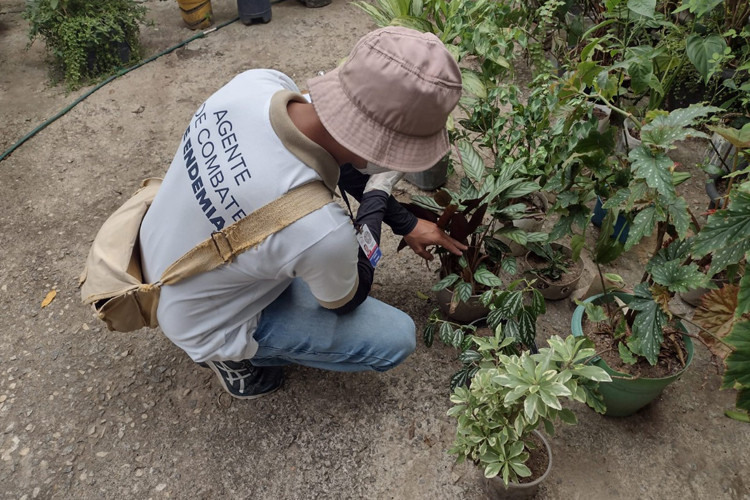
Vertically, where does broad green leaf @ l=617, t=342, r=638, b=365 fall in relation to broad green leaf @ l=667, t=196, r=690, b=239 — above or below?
below

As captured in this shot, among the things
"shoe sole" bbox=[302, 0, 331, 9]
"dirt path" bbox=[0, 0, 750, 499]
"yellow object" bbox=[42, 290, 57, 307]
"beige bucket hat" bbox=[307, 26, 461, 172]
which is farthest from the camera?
"shoe sole" bbox=[302, 0, 331, 9]

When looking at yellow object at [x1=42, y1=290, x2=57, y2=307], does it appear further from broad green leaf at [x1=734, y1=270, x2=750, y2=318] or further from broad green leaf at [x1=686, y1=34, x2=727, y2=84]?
broad green leaf at [x1=686, y1=34, x2=727, y2=84]

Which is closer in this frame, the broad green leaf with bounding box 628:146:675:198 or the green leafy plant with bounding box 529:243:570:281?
the broad green leaf with bounding box 628:146:675:198

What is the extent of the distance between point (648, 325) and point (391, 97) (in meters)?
0.96

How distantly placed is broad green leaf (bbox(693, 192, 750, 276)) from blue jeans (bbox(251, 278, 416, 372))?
868mm

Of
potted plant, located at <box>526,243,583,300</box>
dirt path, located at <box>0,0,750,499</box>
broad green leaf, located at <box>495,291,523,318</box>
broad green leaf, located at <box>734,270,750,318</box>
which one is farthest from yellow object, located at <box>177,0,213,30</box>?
broad green leaf, located at <box>734,270,750,318</box>

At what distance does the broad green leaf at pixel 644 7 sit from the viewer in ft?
6.87

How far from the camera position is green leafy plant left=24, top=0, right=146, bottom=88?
11.2 ft

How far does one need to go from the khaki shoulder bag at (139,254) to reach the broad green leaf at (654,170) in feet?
2.60

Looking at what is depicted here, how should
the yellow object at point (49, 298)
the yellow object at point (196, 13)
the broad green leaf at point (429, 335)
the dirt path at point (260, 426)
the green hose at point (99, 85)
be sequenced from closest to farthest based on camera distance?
1. the dirt path at point (260, 426)
2. the broad green leaf at point (429, 335)
3. the yellow object at point (49, 298)
4. the green hose at point (99, 85)
5. the yellow object at point (196, 13)

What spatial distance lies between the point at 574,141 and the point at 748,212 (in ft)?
1.82

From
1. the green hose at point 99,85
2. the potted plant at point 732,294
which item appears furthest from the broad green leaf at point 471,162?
the green hose at point 99,85

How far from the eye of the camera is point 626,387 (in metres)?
1.70

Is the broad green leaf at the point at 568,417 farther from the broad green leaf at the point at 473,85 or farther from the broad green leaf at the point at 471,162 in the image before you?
the broad green leaf at the point at 473,85
